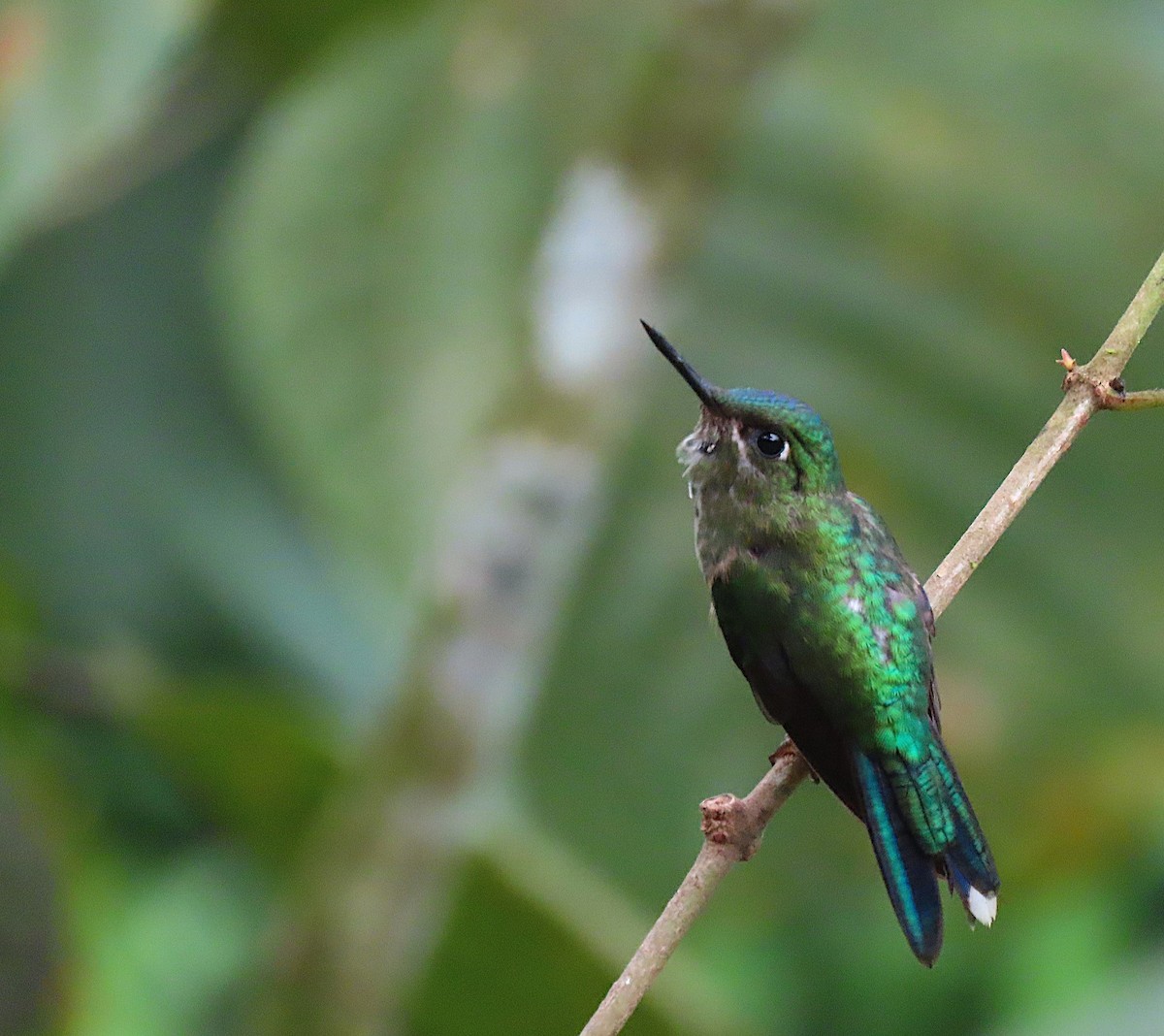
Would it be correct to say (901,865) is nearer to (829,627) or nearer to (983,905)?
(983,905)

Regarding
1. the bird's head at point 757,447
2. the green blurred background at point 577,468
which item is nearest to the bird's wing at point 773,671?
the bird's head at point 757,447

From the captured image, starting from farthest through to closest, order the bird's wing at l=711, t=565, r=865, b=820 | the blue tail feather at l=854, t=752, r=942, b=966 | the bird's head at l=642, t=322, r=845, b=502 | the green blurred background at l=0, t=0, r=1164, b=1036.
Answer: the green blurred background at l=0, t=0, r=1164, b=1036 → the bird's head at l=642, t=322, r=845, b=502 → the bird's wing at l=711, t=565, r=865, b=820 → the blue tail feather at l=854, t=752, r=942, b=966

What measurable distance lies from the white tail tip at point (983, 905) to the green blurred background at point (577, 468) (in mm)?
1305

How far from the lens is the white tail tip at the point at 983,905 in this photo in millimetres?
1505

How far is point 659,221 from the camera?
3.02m

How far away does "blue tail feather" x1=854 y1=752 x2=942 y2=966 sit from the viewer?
1.44 m

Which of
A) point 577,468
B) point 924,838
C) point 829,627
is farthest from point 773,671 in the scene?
point 577,468

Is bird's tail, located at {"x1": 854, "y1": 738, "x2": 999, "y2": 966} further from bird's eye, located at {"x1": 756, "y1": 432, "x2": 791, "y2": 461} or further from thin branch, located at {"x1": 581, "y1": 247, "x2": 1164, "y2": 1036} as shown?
bird's eye, located at {"x1": 756, "y1": 432, "x2": 791, "y2": 461}

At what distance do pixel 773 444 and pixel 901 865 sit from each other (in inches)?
20.3

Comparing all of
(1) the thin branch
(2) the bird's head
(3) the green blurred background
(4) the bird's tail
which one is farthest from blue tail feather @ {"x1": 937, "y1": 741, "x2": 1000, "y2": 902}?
(3) the green blurred background

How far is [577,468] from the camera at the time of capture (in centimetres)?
282

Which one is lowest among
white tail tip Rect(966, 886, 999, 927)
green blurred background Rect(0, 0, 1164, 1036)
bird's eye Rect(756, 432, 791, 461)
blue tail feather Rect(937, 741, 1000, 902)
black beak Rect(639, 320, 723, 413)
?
white tail tip Rect(966, 886, 999, 927)

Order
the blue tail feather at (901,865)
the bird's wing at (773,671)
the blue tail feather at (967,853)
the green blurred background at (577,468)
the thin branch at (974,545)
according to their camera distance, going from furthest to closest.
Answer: the green blurred background at (577,468) < the bird's wing at (773,671) < the blue tail feather at (967,853) < the blue tail feather at (901,865) < the thin branch at (974,545)

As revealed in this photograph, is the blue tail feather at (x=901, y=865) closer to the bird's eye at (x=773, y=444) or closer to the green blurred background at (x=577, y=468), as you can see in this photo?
the bird's eye at (x=773, y=444)
